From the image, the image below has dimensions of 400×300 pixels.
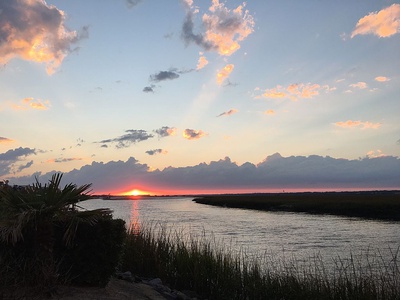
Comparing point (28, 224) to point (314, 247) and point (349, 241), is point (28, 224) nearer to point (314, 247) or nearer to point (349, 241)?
point (314, 247)

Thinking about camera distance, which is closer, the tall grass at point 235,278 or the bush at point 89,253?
the bush at point 89,253

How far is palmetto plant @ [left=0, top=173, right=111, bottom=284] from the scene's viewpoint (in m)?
7.98

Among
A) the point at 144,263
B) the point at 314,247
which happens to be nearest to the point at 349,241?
the point at 314,247

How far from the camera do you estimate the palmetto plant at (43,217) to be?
26.2 ft

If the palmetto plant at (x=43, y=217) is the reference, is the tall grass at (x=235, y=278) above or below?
below

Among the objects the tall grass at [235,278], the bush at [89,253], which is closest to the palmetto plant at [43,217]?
the bush at [89,253]

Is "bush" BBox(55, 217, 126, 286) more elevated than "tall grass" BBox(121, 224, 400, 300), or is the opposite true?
"bush" BBox(55, 217, 126, 286)

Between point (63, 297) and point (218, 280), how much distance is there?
18.7 feet

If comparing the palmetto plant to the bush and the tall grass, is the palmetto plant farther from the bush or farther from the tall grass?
the tall grass

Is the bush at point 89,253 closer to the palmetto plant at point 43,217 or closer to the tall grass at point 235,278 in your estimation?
the palmetto plant at point 43,217

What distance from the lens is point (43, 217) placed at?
838 centimetres

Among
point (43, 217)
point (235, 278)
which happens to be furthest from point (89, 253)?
point (235, 278)

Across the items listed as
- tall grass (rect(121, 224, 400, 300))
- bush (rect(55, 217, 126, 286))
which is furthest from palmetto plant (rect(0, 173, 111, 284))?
tall grass (rect(121, 224, 400, 300))

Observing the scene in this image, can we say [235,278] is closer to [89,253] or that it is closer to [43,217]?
[89,253]
